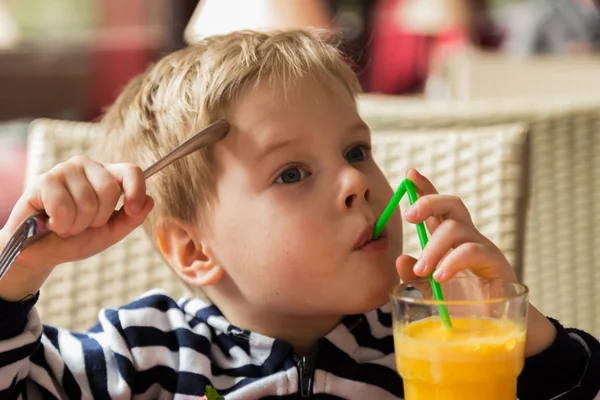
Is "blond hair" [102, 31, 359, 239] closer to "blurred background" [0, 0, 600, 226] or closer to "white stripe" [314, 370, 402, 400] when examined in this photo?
"white stripe" [314, 370, 402, 400]

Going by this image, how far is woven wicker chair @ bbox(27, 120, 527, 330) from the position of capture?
1489 millimetres

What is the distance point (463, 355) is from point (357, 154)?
1.29ft

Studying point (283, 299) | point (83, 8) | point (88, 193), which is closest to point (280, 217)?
point (283, 299)

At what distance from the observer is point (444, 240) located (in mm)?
973

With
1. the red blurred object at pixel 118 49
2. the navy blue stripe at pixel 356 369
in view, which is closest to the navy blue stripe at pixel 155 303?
the navy blue stripe at pixel 356 369

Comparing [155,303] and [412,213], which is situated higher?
[412,213]

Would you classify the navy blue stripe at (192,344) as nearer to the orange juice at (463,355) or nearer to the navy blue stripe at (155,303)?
the navy blue stripe at (155,303)

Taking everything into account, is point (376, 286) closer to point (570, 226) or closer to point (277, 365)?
point (277, 365)

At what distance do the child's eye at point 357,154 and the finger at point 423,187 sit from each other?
0.12m

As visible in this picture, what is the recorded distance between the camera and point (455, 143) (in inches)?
60.9

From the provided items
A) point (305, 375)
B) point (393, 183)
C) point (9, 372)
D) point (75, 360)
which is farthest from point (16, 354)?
point (393, 183)

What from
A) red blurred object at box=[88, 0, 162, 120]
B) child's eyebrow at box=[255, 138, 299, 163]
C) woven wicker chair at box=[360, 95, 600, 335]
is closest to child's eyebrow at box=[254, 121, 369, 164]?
child's eyebrow at box=[255, 138, 299, 163]

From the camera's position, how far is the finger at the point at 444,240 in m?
0.95

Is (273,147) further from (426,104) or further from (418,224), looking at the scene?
(426,104)
